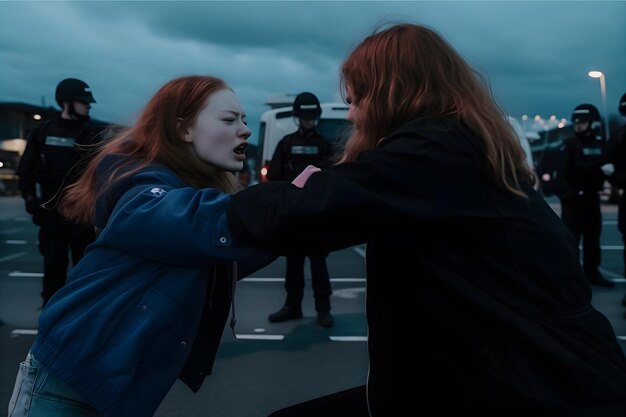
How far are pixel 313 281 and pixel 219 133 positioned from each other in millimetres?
4191

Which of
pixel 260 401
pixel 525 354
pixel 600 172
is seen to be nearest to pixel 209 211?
pixel 525 354

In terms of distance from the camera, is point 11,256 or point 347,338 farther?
point 11,256

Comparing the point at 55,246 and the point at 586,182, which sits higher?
the point at 586,182

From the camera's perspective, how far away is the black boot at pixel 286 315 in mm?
6070

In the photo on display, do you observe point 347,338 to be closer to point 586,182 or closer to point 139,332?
point 139,332

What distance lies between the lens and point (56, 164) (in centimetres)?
576

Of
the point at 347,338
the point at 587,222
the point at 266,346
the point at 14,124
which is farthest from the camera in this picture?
the point at 14,124

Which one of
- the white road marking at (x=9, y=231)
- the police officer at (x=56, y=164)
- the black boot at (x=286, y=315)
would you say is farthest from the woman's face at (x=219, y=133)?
the white road marking at (x=9, y=231)

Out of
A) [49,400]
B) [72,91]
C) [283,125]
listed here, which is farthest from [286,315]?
[283,125]

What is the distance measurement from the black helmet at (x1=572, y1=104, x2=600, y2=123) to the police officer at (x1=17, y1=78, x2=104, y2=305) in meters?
5.92

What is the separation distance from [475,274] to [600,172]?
292 inches

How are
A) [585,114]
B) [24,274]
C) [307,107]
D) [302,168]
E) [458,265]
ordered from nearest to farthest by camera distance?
[458,265], [302,168], [307,107], [585,114], [24,274]

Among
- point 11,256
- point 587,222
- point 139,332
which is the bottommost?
point 11,256

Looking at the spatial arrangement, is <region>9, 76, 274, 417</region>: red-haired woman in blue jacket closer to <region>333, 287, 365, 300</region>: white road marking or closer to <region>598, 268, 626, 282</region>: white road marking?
<region>333, 287, 365, 300</region>: white road marking
